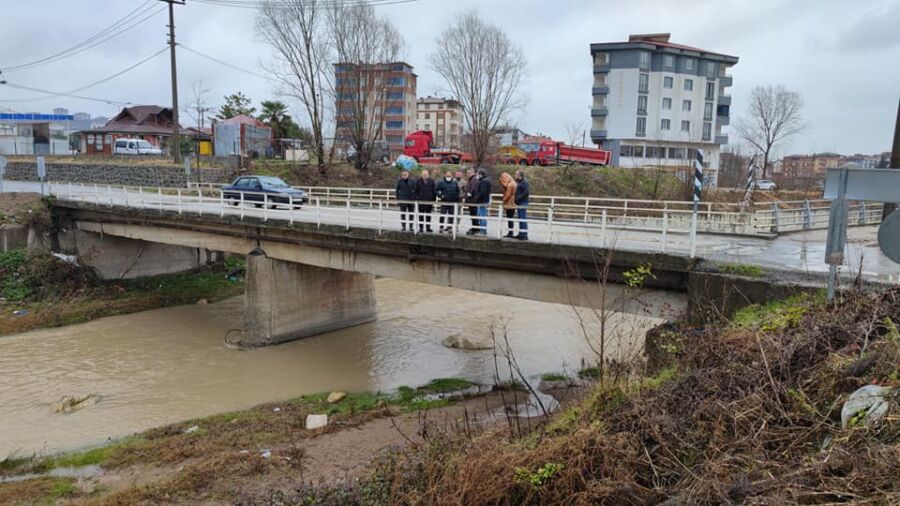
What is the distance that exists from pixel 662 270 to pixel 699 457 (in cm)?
609

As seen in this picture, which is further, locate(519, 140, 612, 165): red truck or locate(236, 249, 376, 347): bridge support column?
locate(519, 140, 612, 165): red truck

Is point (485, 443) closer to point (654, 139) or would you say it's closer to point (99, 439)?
point (99, 439)

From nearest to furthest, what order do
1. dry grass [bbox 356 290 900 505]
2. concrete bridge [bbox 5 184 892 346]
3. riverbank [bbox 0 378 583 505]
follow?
dry grass [bbox 356 290 900 505] → riverbank [bbox 0 378 583 505] → concrete bridge [bbox 5 184 892 346]

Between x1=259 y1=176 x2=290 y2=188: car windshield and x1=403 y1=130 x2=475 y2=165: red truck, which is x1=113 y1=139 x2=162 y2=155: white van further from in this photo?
x1=259 y1=176 x2=290 y2=188: car windshield

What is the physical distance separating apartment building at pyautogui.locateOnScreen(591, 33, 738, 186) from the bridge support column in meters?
54.9

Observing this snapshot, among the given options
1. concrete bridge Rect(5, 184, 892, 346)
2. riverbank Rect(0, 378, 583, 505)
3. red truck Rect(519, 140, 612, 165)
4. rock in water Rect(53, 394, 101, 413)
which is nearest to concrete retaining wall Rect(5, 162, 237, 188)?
concrete bridge Rect(5, 184, 892, 346)

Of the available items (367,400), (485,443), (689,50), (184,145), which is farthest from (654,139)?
(485,443)

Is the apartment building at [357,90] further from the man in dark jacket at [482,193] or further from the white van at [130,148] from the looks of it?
the man in dark jacket at [482,193]

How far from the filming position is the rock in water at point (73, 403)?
1282 centimetres

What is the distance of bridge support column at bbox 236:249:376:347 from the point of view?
17.7m

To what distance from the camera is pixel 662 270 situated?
10.5 meters

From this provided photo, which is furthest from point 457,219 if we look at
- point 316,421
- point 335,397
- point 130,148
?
point 130,148

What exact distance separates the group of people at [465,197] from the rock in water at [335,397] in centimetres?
443

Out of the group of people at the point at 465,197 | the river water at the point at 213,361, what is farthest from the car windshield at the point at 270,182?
the group of people at the point at 465,197
